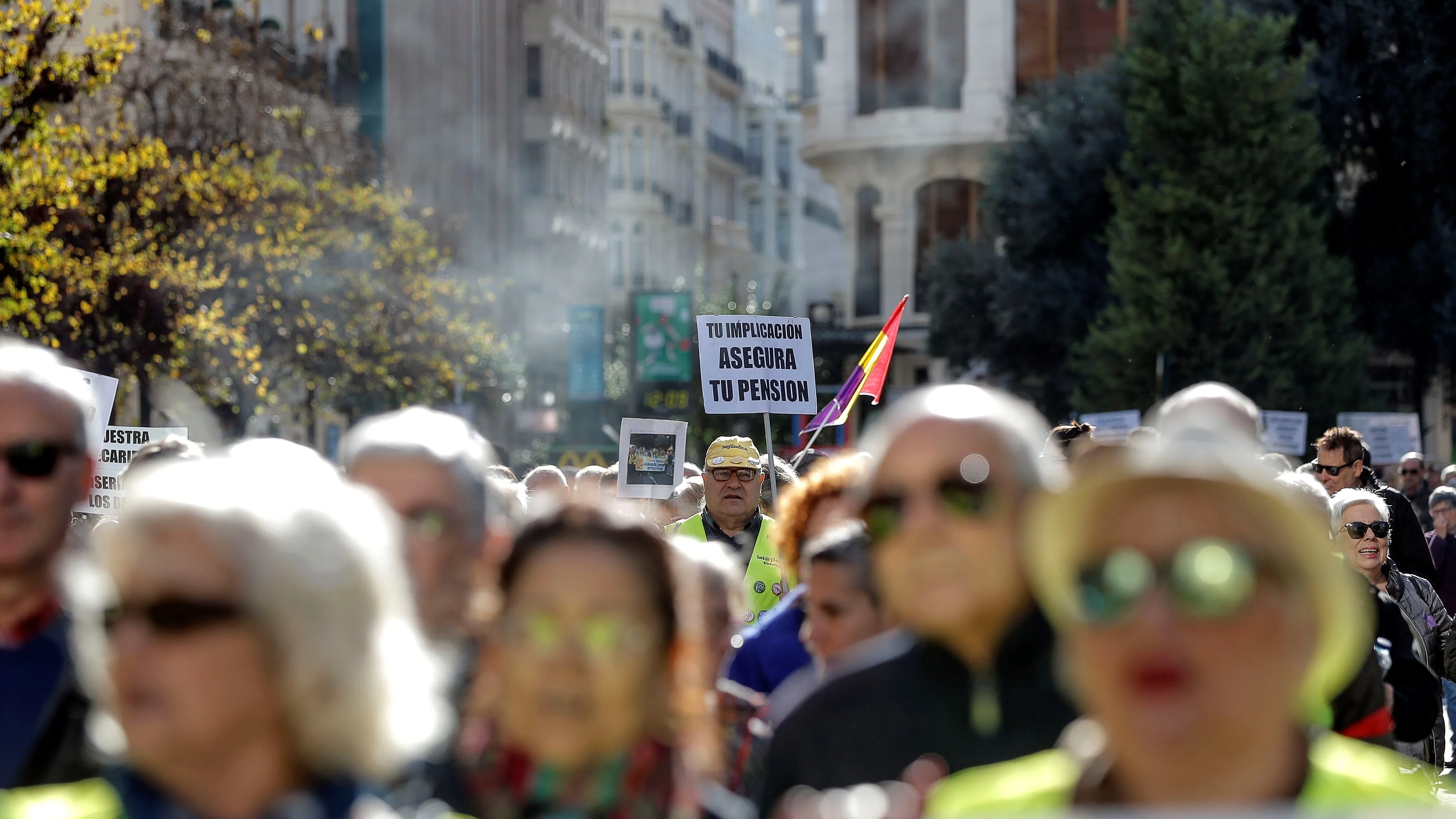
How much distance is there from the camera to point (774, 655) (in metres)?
5.68

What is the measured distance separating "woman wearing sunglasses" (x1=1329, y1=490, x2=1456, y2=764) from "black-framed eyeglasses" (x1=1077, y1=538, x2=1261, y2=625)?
3927 mm

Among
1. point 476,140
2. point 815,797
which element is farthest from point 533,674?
point 476,140

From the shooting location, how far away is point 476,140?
63469mm

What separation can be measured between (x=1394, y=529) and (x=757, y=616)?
366 cm

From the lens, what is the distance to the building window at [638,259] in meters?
79.6

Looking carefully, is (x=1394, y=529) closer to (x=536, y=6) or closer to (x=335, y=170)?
(x=335, y=170)

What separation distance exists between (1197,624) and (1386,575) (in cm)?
668

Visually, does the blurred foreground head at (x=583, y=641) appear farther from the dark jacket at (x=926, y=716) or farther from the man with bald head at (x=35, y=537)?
the man with bald head at (x=35, y=537)

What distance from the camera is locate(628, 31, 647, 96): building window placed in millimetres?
80188

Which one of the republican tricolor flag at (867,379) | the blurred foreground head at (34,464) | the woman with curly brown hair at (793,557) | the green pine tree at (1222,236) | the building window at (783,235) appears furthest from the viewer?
the building window at (783,235)

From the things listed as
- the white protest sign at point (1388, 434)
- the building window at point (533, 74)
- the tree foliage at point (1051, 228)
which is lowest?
the white protest sign at point (1388, 434)

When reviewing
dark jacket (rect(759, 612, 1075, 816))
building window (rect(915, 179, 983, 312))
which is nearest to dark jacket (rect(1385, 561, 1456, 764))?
dark jacket (rect(759, 612, 1075, 816))

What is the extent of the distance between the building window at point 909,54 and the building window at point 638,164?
2375cm

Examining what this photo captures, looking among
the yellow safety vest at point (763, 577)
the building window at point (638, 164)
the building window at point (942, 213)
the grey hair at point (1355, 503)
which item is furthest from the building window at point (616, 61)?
the grey hair at point (1355, 503)
